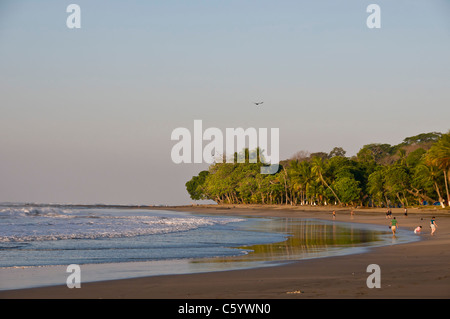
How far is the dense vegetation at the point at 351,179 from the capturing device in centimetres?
7006

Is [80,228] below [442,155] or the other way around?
below

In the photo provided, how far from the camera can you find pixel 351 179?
286ft

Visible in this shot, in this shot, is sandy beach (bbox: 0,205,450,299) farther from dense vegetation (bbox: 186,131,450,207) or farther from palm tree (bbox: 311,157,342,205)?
palm tree (bbox: 311,157,342,205)

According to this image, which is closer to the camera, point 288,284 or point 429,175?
point 288,284

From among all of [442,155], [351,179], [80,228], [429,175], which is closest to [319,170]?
[351,179]

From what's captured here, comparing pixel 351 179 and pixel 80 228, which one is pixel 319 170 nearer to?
pixel 351 179

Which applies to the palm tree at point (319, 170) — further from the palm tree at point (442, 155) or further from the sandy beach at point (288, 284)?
the sandy beach at point (288, 284)

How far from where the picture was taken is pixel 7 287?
41.3 ft

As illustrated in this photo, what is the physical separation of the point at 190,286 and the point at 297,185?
299 feet

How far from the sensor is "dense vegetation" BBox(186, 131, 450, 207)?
70.1 m

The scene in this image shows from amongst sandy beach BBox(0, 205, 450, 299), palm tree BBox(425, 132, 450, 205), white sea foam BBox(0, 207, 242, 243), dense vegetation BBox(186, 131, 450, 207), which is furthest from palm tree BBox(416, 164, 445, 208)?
sandy beach BBox(0, 205, 450, 299)

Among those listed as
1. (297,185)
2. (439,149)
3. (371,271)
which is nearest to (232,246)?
(371,271)

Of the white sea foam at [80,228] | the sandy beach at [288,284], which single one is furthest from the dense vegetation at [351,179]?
the sandy beach at [288,284]

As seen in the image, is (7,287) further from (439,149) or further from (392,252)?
(439,149)
